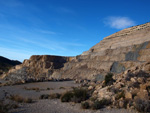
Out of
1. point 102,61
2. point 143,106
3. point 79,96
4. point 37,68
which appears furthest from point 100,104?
point 37,68

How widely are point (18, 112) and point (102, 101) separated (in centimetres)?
484

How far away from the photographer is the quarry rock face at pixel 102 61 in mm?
25609

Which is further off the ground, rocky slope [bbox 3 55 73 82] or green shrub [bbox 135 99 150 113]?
rocky slope [bbox 3 55 73 82]

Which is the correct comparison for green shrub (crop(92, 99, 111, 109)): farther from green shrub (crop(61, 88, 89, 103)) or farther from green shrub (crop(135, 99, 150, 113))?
green shrub (crop(61, 88, 89, 103))

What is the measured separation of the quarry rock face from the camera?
25609 mm

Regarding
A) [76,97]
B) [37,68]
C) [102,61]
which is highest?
[102,61]

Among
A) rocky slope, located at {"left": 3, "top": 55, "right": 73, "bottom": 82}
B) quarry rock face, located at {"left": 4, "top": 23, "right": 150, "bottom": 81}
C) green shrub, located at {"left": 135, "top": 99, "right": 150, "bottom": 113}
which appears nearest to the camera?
green shrub, located at {"left": 135, "top": 99, "right": 150, "bottom": 113}

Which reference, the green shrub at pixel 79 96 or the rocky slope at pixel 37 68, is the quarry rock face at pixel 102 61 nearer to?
the rocky slope at pixel 37 68

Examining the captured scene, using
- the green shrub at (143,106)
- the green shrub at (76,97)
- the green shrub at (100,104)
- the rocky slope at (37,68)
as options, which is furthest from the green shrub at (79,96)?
the rocky slope at (37,68)

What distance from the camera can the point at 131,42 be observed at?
33.6 metres

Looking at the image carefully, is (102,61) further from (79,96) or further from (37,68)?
(37,68)

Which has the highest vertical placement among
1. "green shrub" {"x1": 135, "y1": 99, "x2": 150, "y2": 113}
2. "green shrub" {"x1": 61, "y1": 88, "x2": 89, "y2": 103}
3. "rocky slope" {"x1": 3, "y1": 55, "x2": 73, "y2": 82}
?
"rocky slope" {"x1": 3, "y1": 55, "x2": 73, "y2": 82}

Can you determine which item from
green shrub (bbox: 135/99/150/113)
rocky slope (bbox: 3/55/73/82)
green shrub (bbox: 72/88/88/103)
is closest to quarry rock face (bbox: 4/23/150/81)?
rocky slope (bbox: 3/55/73/82)

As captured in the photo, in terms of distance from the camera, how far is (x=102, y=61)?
1248 inches
